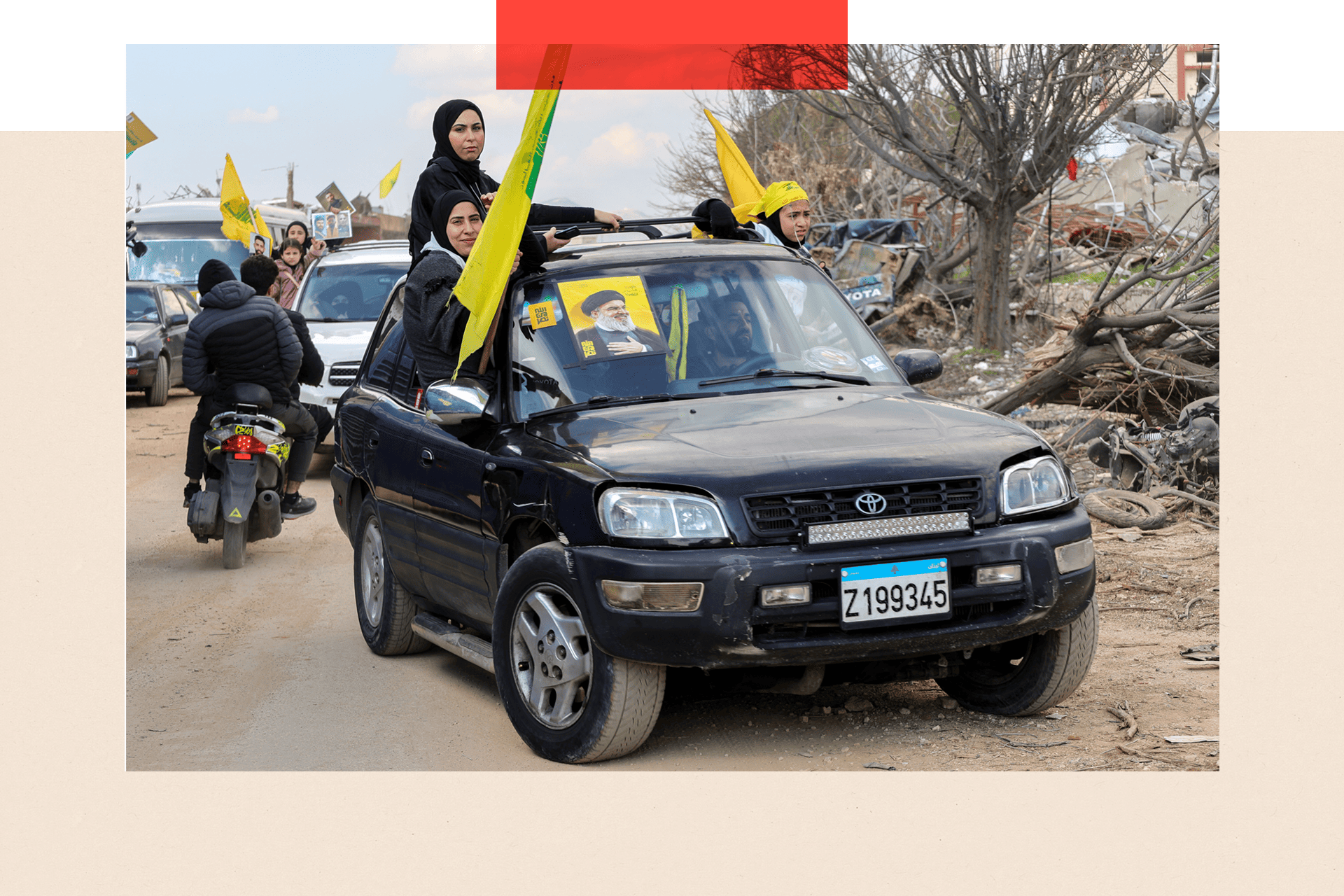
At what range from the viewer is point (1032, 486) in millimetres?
4891

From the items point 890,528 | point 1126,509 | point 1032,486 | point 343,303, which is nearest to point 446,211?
point 890,528

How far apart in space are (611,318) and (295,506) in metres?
5.29

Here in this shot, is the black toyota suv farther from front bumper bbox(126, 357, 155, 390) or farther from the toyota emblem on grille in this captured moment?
front bumper bbox(126, 357, 155, 390)

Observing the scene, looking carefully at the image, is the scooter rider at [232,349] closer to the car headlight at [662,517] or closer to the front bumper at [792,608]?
the front bumper at [792,608]

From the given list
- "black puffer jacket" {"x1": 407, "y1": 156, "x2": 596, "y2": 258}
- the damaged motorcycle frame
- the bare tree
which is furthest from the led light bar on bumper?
the bare tree

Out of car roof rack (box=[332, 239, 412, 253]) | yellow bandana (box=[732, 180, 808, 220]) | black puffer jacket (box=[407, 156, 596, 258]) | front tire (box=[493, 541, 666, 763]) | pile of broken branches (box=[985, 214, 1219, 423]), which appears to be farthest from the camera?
car roof rack (box=[332, 239, 412, 253])

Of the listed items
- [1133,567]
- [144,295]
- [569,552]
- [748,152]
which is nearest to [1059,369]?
[1133,567]

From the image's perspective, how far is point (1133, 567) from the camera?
812 centimetres

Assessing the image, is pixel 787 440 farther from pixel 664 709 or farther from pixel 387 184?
pixel 387 184

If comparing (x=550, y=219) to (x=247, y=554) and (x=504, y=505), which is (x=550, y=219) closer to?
(x=504, y=505)

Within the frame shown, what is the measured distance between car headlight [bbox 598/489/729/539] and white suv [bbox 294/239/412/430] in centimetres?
871

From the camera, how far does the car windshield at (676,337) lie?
5.52 m

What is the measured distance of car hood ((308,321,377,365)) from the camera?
13.0 m

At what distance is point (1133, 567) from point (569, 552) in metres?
4.55
